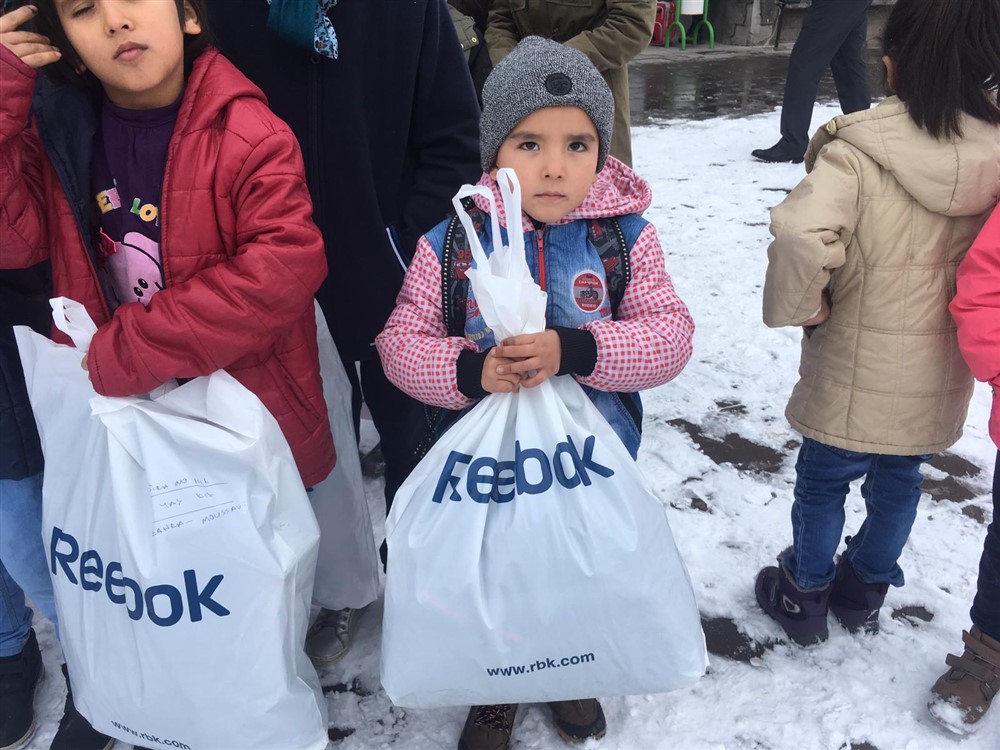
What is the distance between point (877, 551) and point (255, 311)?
5.07 feet

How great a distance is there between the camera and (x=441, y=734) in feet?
5.84

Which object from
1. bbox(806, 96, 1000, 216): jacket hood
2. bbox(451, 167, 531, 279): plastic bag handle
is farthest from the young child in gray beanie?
bbox(806, 96, 1000, 216): jacket hood

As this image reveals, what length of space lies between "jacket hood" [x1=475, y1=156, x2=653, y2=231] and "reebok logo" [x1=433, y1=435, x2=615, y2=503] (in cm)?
42

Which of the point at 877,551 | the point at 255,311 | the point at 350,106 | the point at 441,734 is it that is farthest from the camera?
the point at 877,551

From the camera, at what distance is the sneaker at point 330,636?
6.48 ft

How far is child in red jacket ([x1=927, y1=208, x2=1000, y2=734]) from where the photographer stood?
1.45m

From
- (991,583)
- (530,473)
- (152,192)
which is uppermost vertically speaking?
(152,192)

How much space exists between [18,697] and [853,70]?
20.0 ft

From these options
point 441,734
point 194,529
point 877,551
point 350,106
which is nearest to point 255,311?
point 194,529

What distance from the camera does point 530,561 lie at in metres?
1.40

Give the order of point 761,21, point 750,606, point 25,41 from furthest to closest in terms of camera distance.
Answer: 1. point 761,21
2. point 750,606
3. point 25,41

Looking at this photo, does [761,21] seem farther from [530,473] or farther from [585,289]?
[530,473]

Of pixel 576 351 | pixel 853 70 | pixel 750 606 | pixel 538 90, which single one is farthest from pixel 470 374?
pixel 853 70

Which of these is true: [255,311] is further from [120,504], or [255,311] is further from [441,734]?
[441,734]
